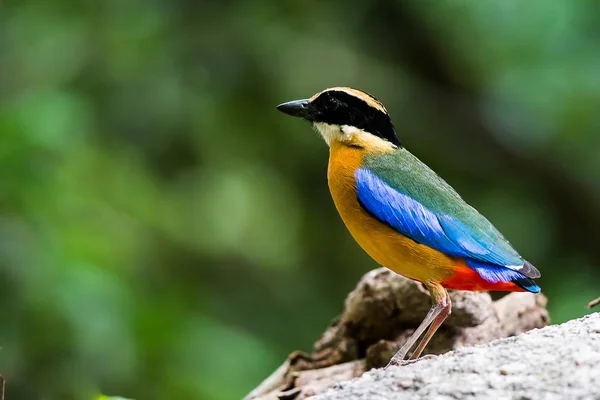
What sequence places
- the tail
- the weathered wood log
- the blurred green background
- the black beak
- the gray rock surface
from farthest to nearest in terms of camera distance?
the blurred green background → the weathered wood log → the black beak → the tail → the gray rock surface

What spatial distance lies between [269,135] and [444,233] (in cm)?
524

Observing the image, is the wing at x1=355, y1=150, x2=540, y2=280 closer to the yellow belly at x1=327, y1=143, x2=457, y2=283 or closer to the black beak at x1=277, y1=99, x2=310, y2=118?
the yellow belly at x1=327, y1=143, x2=457, y2=283

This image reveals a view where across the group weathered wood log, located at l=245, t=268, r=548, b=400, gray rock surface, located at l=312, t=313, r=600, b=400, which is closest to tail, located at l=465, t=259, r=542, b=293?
gray rock surface, located at l=312, t=313, r=600, b=400

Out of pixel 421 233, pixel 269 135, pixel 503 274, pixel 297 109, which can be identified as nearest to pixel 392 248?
pixel 421 233

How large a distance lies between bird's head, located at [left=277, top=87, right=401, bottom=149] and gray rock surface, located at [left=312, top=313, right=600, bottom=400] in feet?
4.71

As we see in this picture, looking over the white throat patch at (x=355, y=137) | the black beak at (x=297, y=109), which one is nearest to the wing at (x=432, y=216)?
the white throat patch at (x=355, y=137)

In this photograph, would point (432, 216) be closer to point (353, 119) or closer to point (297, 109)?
point (353, 119)

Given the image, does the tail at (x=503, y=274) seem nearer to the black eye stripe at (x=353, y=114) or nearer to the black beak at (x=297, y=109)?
the black eye stripe at (x=353, y=114)

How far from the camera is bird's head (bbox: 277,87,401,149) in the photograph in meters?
4.81

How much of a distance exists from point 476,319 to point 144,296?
289 centimetres

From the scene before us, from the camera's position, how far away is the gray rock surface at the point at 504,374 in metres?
3.15

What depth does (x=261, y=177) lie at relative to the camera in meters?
9.64

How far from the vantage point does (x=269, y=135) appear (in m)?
9.41

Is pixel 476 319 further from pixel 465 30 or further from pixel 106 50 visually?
pixel 106 50
